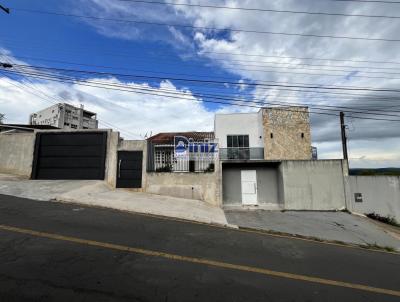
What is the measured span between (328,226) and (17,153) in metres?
16.3

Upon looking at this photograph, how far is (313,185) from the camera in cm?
1485

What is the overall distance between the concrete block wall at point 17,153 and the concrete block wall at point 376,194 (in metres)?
18.2

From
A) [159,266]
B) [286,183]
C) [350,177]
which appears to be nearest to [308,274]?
[159,266]

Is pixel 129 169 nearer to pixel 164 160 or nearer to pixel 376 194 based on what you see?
pixel 164 160

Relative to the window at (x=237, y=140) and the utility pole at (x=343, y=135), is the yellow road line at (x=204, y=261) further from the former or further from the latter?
the window at (x=237, y=140)

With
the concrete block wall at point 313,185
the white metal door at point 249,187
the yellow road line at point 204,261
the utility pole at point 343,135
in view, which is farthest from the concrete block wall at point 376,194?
the yellow road line at point 204,261

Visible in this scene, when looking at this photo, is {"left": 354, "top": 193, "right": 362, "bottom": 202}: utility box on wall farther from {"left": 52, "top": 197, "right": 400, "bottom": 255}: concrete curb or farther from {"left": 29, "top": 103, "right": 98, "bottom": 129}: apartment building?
{"left": 29, "top": 103, "right": 98, "bottom": 129}: apartment building

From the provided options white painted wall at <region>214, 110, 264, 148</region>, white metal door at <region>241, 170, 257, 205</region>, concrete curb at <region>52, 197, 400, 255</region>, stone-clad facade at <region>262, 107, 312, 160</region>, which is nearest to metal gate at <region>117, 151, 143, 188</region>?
concrete curb at <region>52, 197, 400, 255</region>

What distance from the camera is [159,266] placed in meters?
4.45

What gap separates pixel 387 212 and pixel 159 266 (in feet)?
53.0

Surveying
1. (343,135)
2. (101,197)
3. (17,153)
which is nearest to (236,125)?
(343,135)

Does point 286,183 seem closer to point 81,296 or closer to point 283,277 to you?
point 283,277

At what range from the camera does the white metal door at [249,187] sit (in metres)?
15.9

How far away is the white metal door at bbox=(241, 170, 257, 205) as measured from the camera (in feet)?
52.1
